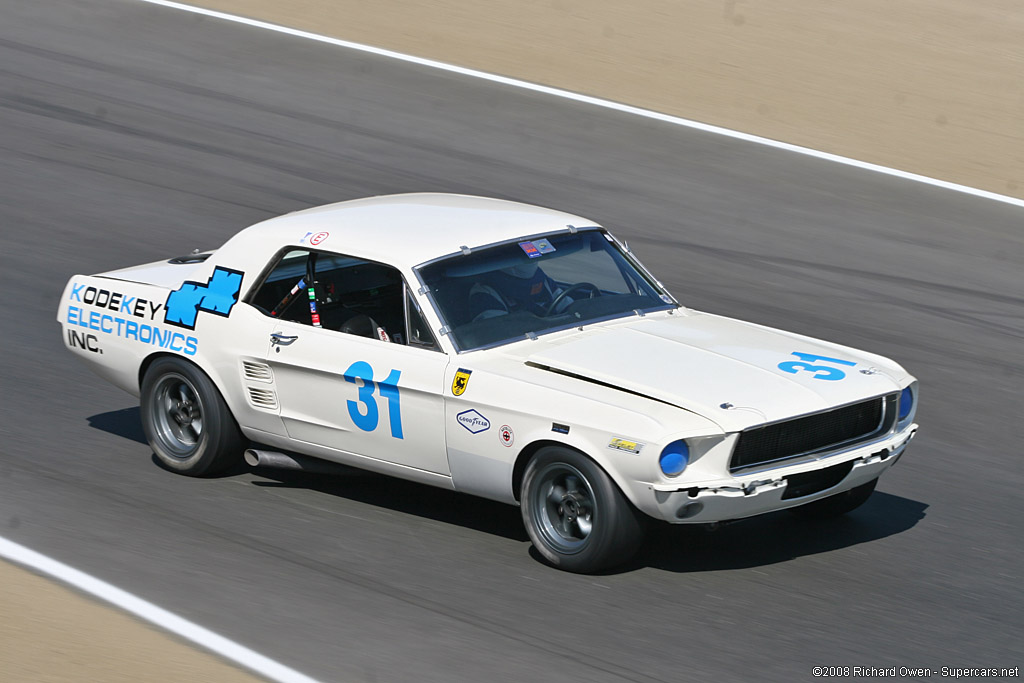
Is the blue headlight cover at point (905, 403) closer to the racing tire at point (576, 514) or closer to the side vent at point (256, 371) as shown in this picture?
the racing tire at point (576, 514)

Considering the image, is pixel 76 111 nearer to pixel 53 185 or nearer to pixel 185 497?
pixel 53 185

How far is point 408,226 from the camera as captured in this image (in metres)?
7.54

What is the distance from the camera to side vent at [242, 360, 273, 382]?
7410 millimetres

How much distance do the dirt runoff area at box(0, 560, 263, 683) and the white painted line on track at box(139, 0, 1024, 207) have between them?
1132cm

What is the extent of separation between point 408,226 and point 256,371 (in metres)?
1.13

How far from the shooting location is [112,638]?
5637 millimetres

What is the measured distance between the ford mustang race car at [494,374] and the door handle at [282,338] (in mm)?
12

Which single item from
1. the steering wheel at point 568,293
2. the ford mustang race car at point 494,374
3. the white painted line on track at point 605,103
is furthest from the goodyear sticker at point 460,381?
the white painted line on track at point 605,103

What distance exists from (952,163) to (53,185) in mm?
9622

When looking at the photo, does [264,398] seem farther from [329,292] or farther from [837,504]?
[837,504]

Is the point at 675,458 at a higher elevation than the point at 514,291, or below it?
below

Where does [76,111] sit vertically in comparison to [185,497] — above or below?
above

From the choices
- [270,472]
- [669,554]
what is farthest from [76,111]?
[669,554]

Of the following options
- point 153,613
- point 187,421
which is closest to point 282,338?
point 187,421
